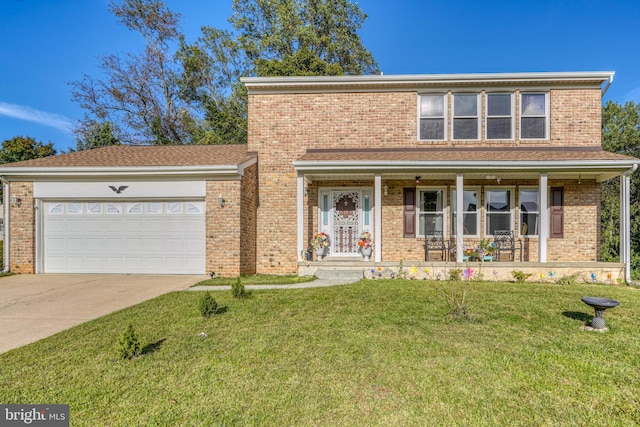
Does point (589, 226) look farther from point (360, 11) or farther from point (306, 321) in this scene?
point (360, 11)

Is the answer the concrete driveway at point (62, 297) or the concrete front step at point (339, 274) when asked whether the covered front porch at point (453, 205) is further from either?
the concrete driveway at point (62, 297)

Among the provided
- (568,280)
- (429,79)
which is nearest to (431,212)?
(568,280)

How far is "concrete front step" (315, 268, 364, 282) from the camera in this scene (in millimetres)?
8672

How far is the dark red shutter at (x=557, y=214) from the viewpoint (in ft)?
32.8

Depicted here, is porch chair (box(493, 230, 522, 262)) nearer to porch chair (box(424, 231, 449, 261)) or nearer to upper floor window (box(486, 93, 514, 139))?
porch chair (box(424, 231, 449, 261))

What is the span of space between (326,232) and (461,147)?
4.98 metres

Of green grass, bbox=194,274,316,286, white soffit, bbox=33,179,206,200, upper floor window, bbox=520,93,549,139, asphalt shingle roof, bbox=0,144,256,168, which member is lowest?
green grass, bbox=194,274,316,286

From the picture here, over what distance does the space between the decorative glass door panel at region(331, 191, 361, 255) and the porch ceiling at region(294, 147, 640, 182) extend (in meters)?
0.81

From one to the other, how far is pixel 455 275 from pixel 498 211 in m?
3.12

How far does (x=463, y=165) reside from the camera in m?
8.77

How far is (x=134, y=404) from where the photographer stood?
115 inches

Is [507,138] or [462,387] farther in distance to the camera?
[507,138]

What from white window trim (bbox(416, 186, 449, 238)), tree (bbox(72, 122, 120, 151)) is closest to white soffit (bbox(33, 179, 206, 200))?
white window trim (bbox(416, 186, 449, 238))

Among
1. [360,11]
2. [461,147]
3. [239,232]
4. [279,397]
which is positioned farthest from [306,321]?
[360,11]
